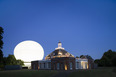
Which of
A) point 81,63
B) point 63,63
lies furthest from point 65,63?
point 81,63

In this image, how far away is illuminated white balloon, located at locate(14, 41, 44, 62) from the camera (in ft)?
276

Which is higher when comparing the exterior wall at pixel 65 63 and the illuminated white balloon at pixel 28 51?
the illuminated white balloon at pixel 28 51

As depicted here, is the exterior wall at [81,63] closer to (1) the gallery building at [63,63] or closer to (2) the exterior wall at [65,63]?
(1) the gallery building at [63,63]

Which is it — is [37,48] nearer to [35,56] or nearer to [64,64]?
[35,56]

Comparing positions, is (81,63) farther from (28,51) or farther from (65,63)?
(28,51)

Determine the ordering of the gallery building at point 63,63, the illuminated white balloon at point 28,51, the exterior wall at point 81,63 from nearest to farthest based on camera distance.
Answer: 1. the gallery building at point 63,63
2. the exterior wall at point 81,63
3. the illuminated white balloon at point 28,51

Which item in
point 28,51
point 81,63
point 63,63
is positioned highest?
point 28,51

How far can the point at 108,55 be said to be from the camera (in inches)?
3922

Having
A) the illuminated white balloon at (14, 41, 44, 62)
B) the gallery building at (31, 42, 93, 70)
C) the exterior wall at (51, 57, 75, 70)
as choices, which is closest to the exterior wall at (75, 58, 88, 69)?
the gallery building at (31, 42, 93, 70)

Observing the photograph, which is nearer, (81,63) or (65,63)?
(65,63)

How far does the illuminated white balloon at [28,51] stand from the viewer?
8419cm

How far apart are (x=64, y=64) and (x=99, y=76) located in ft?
98.3

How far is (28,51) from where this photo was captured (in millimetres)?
83625

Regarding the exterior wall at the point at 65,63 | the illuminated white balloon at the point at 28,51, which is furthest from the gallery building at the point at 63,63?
the illuminated white balloon at the point at 28,51
